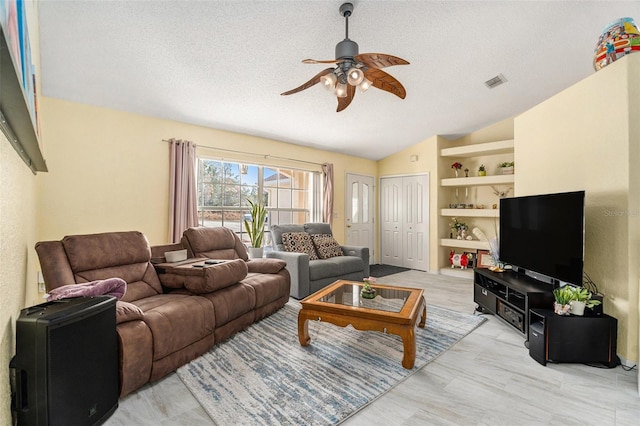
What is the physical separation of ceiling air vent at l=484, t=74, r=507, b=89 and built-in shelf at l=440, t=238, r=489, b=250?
99.2 inches

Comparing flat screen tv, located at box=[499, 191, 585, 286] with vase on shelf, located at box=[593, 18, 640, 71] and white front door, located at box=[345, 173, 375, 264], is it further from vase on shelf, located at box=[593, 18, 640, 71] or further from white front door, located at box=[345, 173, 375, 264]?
white front door, located at box=[345, 173, 375, 264]

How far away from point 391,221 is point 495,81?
337 cm

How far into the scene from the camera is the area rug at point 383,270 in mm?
5580

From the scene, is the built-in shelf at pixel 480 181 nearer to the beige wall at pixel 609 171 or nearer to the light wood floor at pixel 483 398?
the beige wall at pixel 609 171

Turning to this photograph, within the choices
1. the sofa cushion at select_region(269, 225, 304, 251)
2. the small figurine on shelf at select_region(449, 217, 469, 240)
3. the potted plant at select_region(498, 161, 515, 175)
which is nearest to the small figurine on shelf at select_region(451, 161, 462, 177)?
the potted plant at select_region(498, 161, 515, 175)

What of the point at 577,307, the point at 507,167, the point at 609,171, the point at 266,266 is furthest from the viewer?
the point at 507,167

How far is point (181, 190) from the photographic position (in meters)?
3.79

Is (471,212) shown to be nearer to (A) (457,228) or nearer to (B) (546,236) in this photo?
(A) (457,228)

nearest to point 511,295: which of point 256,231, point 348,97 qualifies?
point 348,97

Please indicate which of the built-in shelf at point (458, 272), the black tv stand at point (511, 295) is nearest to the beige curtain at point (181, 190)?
the black tv stand at point (511, 295)

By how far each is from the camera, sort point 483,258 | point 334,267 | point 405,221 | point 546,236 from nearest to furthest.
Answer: point 546,236 < point 334,267 < point 483,258 < point 405,221

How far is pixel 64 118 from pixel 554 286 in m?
5.00

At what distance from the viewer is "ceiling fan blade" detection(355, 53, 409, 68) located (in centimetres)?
211

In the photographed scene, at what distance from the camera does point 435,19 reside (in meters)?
2.64
